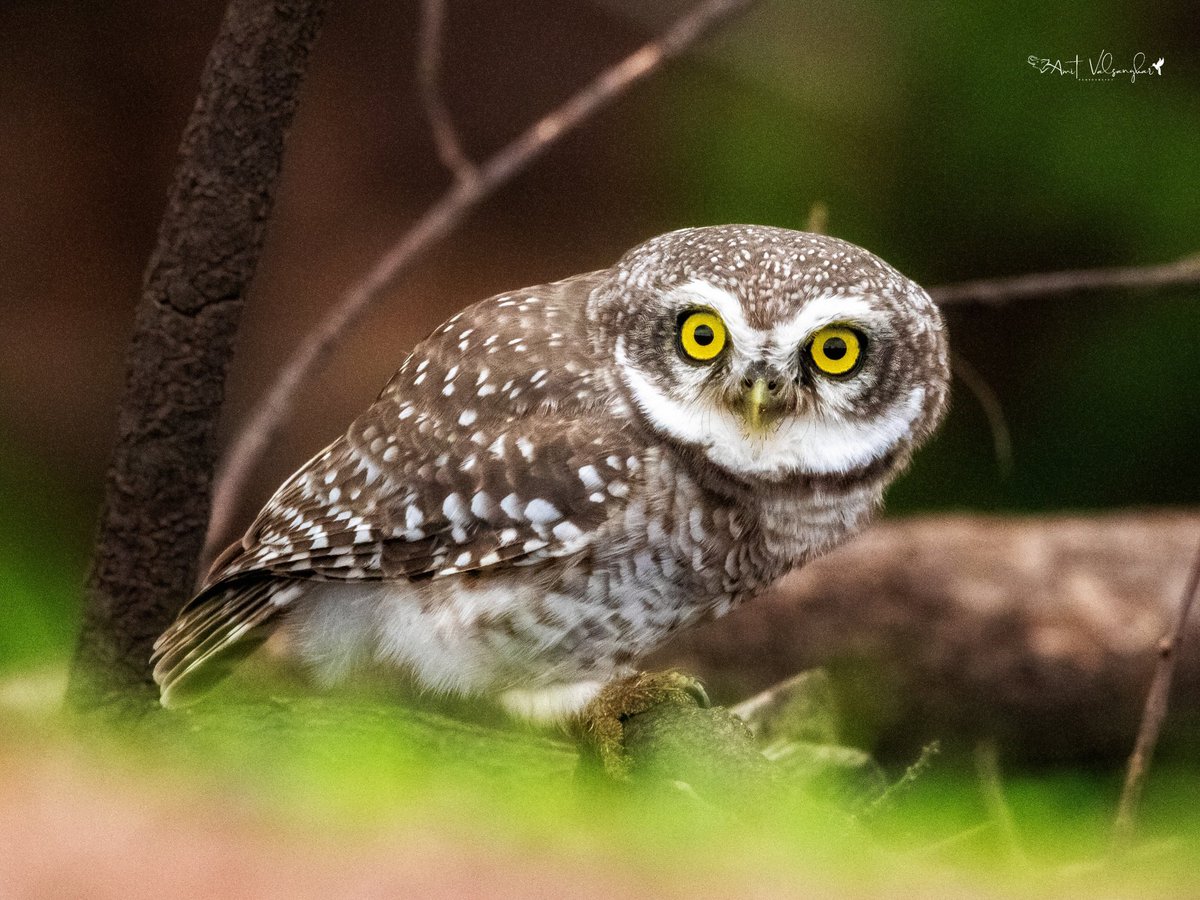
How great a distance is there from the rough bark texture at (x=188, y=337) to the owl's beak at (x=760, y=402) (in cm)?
76

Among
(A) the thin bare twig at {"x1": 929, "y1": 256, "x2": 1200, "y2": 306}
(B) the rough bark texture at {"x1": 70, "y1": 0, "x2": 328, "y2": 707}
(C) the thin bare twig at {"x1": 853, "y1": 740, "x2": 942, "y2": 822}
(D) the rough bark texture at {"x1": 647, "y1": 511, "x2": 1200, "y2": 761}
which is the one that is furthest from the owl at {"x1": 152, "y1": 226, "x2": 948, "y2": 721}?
(D) the rough bark texture at {"x1": 647, "y1": 511, "x2": 1200, "y2": 761}

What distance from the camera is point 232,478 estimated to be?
8.27ft

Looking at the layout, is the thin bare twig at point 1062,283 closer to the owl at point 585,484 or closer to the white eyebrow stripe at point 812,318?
the owl at point 585,484

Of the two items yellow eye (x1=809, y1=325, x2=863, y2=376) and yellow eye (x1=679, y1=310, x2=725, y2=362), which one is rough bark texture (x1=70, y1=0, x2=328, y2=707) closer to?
yellow eye (x1=679, y1=310, x2=725, y2=362)

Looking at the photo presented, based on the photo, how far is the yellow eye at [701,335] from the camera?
1.83 meters

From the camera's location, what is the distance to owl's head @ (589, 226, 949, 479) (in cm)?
177

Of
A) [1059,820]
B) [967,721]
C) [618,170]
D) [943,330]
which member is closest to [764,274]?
[943,330]

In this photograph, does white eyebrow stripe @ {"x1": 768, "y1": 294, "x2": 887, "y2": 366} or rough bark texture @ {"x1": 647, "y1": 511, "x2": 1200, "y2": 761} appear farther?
rough bark texture @ {"x1": 647, "y1": 511, "x2": 1200, "y2": 761}

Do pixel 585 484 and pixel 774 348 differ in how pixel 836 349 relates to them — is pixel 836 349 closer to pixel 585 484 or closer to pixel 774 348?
pixel 774 348

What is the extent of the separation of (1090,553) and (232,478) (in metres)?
2.19

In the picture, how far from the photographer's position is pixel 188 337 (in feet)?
6.46

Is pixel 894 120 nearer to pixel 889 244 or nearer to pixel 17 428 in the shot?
pixel 889 244

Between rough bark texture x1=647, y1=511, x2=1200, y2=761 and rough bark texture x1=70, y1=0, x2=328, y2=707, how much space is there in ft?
4.97

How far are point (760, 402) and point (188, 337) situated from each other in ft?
2.89
